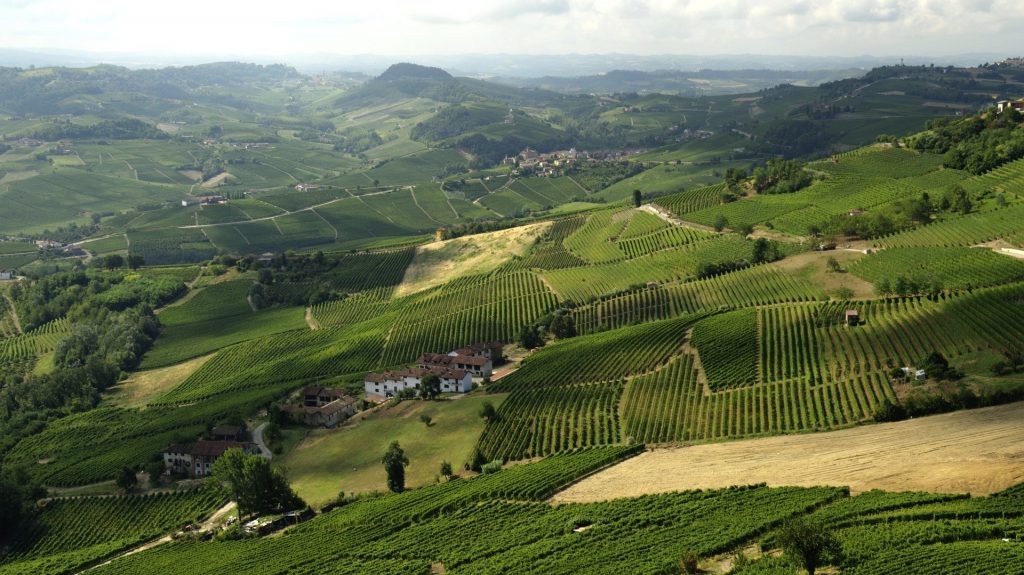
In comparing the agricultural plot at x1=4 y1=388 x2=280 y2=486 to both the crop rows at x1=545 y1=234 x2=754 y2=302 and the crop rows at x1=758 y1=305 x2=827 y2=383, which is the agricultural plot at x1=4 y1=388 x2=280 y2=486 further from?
the crop rows at x1=758 y1=305 x2=827 y2=383

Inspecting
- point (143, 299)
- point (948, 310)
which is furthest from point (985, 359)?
point (143, 299)

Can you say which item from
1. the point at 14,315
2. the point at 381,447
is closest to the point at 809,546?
the point at 381,447

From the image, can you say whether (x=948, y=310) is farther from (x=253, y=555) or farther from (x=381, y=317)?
(x=381, y=317)

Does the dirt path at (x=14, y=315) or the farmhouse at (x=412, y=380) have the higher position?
the farmhouse at (x=412, y=380)

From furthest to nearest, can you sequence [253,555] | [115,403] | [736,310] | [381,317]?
[381,317], [115,403], [736,310], [253,555]

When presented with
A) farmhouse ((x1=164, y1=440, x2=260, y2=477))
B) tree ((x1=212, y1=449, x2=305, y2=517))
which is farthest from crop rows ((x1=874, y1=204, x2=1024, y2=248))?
farmhouse ((x1=164, y1=440, x2=260, y2=477))

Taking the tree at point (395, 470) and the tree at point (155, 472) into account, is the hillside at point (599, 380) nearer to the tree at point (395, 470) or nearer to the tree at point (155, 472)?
the tree at point (155, 472)

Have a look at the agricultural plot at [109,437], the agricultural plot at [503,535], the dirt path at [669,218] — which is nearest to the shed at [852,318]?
the agricultural plot at [503,535]
